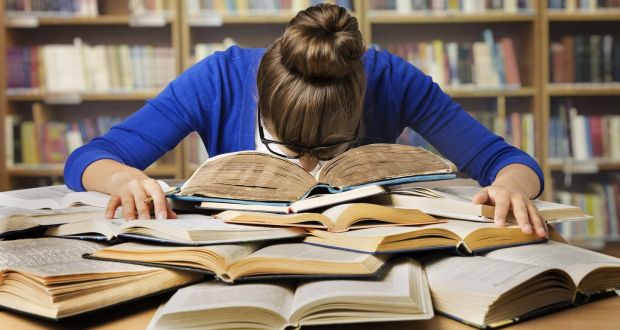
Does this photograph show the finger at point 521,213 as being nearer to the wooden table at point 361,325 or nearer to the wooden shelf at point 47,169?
the wooden table at point 361,325

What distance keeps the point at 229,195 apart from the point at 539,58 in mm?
2783

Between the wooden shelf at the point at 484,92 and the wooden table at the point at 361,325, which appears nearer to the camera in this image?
the wooden table at the point at 361,325

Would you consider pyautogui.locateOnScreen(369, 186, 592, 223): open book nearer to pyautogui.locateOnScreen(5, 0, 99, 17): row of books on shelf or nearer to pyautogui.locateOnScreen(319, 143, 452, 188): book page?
pyautogui.locateOnScreen(319, 143, 452, 188): book page

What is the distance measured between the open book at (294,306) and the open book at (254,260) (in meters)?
0.01

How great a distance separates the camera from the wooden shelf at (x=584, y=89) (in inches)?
128

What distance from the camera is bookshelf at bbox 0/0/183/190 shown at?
3.28 m

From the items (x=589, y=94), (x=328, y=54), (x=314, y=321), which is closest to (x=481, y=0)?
(x=589, y=94)

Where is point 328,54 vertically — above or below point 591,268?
above

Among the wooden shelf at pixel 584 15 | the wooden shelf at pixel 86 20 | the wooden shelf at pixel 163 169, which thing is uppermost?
the wooden shelf at pixel 86 20

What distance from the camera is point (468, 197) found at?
0.88 meters

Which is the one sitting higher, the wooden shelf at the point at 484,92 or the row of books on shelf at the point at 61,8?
the row of books on shelf at the point at 61,8

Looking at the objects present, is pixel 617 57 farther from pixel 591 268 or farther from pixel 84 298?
pixel 84 298

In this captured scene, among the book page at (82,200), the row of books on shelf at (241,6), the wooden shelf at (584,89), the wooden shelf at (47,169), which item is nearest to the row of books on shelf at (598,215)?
the wooden shelf at (584,89)

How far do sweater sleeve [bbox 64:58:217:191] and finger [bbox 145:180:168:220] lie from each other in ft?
1.34
